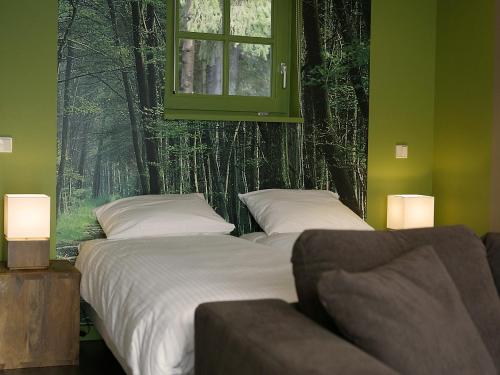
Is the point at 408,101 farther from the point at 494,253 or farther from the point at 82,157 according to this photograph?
the point at 494,253

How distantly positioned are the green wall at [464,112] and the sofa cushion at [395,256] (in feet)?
7.86

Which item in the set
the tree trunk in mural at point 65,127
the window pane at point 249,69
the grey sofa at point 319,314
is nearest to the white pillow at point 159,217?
the tree trunk in mural at point 65,127

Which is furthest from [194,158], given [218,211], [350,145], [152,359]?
[152,359]

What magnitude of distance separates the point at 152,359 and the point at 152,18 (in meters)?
2.52

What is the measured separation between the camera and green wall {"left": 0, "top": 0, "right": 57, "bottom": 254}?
4.09 m

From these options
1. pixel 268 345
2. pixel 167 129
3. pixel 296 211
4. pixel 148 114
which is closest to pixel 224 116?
pixel 167 129

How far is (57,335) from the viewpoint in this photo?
3721 millimetres

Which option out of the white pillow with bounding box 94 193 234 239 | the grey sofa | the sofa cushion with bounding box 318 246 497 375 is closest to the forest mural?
the white pillow with bounding box 94 193 234 239

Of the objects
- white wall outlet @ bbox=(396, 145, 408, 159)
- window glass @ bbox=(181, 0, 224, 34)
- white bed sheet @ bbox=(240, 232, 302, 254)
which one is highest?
window glass @ bbox=(181, 0, 224, 34)

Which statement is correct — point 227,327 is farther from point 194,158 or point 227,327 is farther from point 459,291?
point 194,158

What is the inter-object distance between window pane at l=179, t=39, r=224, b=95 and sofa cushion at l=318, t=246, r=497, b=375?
9.43 ft

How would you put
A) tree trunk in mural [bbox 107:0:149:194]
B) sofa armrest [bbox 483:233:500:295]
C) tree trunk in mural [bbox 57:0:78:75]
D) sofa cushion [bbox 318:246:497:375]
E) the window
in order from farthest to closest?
the window, tree trunk in mural [bbox 107:0:149:194], tree trunk in mural [bbox 57:0:78:75], sofa armrest [bbox 483:233:500:295], sofa cushion [bbox 318:246:497:375]

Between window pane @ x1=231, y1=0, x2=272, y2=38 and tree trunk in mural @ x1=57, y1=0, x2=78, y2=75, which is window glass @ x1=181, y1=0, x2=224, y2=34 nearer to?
window pane @ x1=231, y1=0, x2=272, y2=38

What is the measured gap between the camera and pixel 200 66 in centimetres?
462
